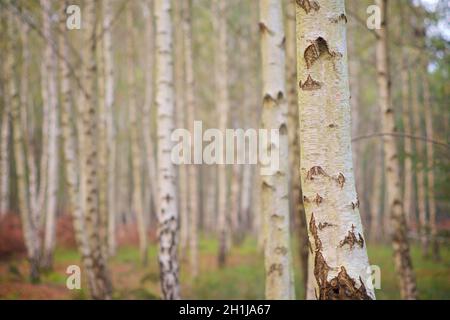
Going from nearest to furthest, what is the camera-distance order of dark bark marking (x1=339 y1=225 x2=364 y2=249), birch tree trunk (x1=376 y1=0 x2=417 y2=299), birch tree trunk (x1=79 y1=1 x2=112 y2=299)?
dark bark marking (x1=339 y1=225 x2=364 y2=249), birch tree trunk (x1=376 y1=0 x2=417 y2=299), birch tree trunk (x1=79 y1=1 x2=112 y2=299)

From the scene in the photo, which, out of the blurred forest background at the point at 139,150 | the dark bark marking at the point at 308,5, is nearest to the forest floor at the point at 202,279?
the blurred forest background at the point at 139,150

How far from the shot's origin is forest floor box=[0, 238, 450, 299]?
6985 millimetres

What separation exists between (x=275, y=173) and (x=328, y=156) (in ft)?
5.52

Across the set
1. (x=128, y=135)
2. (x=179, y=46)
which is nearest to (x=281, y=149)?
(x=179, y=46)

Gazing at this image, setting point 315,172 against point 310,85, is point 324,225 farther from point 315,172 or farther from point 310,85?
point 310,85

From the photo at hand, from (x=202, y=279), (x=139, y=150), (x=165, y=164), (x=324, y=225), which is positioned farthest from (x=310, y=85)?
(x=139, y=150)

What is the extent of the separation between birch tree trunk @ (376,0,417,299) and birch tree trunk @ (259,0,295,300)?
8.28ft

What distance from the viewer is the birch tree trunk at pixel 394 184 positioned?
18.5ft

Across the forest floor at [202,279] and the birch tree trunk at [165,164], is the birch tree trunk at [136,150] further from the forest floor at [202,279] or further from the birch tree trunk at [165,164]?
the birch tree trunk at [165,164]

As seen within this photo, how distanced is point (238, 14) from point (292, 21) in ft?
37.7

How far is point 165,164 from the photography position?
17.2 ft

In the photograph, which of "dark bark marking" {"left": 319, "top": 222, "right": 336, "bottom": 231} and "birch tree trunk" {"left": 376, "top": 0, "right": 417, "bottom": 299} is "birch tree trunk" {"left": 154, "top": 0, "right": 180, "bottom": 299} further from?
"dark bark marking" {"left": 319, "top": 222, "right": 336, "bottom": 231}

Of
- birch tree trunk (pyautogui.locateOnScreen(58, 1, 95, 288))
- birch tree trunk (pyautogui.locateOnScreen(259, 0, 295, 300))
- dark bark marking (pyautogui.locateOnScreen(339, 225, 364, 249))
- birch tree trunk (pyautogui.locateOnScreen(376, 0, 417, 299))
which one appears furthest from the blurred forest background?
dark bark marking (pyautogui.locateOnScreen(339, 225, 364, 249))
